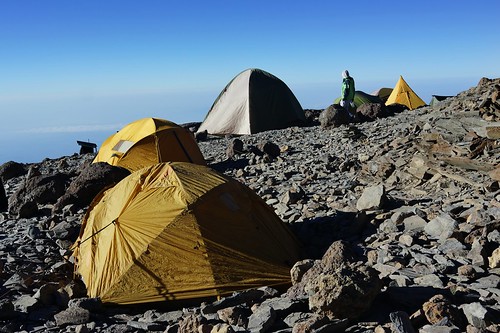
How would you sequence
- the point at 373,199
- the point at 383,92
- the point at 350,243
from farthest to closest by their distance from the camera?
the point at 383,92 → the point at 373,199 → the point at 350,243

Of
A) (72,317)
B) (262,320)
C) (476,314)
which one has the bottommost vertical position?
(72,317)

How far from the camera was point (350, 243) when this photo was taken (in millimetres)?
8844

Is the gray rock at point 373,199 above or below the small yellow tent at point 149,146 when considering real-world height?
below

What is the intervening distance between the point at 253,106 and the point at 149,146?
10230mm

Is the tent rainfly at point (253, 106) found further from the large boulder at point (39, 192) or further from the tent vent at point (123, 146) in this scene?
the large boulder at point (39, 192)

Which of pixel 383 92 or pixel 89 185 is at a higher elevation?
pixel 383 92

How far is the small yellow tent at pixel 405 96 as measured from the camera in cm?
3466

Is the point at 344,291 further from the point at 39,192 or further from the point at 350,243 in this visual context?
the point at 39,192

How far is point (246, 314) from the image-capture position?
21.0 feet

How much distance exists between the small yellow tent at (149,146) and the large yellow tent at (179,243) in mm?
7942

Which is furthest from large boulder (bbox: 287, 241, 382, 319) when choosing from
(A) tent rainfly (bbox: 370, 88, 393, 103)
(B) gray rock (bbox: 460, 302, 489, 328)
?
(A) tent rainfly (bbox: 370, 88, 393, 103)

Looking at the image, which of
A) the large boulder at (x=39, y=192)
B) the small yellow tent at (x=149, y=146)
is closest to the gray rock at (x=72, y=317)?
the large boulder at (x=39, y=192)

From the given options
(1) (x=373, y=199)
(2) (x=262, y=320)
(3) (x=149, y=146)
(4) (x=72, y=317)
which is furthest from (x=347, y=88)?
(2) (x=262, y=320)

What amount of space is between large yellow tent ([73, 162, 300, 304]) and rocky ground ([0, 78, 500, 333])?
297mm
